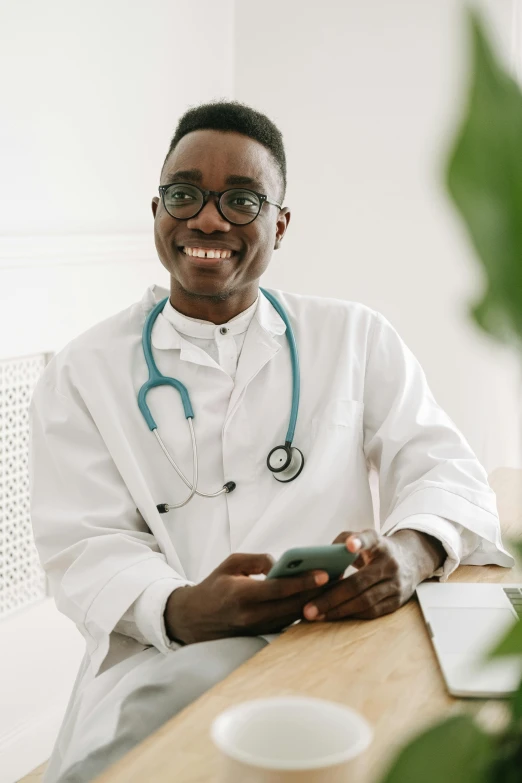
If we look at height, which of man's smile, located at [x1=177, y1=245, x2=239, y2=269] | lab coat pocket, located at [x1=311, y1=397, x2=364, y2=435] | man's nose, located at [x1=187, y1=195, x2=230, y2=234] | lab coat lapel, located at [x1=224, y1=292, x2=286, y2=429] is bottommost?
lab coat pocket, located at [x1=311, y1=397, x2=364, y2=435]

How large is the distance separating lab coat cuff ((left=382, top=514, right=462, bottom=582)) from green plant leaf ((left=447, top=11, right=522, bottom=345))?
1.06 meters

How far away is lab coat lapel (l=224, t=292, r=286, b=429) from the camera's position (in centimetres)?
165

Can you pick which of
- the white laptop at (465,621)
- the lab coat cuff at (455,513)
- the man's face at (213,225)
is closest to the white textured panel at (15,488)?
the man's face at (213,225)

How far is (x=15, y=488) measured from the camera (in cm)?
225

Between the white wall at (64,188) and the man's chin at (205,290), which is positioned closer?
the man's chin at (205,290)

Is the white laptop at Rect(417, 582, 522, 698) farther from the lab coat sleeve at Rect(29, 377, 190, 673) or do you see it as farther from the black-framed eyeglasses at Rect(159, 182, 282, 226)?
the black-framed eyeglasses at Rect(159, 182, 282, 226)

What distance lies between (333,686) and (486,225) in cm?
74

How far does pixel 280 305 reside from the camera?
178cm

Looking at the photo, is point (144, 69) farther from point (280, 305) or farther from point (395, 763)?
point (395, 763)

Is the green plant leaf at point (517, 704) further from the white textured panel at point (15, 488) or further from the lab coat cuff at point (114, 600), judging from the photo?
the white textured panel at point (15, 488)

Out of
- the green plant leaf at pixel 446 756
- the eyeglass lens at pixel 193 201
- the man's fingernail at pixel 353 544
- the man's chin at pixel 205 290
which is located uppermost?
the eyeglass lens at pixel 193 201

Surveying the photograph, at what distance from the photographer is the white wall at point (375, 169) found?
297 cm

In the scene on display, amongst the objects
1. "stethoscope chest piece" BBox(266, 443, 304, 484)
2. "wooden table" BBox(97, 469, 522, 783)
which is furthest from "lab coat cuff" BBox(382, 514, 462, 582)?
"stethoscope chest piece" BBox(266, 443, 304, 484)

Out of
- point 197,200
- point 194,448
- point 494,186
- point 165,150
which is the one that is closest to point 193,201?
point 197,200
